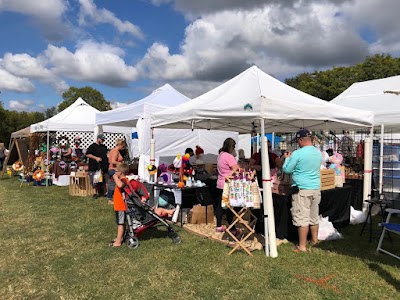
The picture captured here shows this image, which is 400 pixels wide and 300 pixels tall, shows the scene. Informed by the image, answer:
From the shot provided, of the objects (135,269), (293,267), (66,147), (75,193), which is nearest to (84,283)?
(135,269)

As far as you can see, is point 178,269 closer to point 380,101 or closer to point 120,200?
point 120,200

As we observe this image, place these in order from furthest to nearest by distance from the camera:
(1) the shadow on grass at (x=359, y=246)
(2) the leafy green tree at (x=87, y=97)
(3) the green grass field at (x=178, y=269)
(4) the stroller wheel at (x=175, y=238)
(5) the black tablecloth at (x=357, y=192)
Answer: (2) the leafy green tree at (x=87, y=97) < (5) the black tablecloth at (x=357, y=192) < (4) the stroller wheel at (x=175, y=238) < (1) the shadow on grass at (x=359, y=246) < (3) the green grass field at (x=178, y=269)

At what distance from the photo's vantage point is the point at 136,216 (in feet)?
14.6

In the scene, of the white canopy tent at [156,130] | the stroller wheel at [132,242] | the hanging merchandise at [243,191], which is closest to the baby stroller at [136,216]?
the stroller wheel at [132,242]

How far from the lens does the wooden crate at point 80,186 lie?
8.58 meters

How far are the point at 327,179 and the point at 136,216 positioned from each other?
2955 mm

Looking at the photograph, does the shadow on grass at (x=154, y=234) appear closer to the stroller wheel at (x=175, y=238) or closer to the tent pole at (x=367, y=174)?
the stroller wheel at (x=175, y=238)

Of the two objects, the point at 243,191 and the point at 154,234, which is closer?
the point at 243,191

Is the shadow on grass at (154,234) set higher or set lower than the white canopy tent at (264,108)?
lower

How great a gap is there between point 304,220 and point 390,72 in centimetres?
2263

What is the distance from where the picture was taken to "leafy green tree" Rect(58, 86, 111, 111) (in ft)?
149

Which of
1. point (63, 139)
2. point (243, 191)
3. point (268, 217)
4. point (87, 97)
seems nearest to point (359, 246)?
point (268, 217)

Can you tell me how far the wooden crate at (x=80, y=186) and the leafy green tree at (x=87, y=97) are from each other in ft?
127

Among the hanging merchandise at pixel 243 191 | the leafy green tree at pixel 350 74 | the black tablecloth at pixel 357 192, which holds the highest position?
the leafy green tree at pixel 350 74
